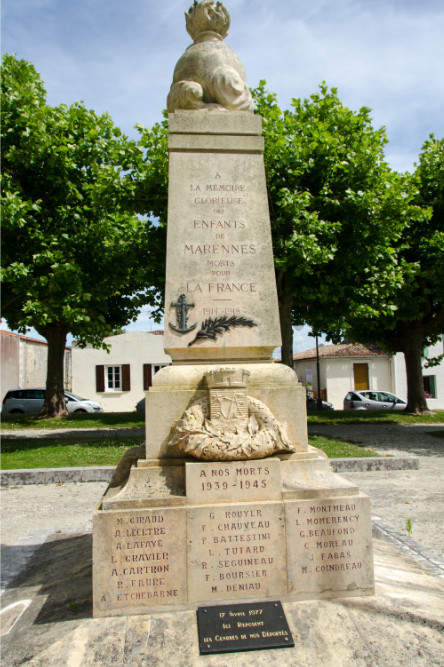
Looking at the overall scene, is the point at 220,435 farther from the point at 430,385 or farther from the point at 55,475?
the point at 430,385

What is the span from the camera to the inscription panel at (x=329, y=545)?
3473 millimetres

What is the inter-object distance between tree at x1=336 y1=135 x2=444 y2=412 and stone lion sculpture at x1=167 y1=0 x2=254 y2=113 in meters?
9.22

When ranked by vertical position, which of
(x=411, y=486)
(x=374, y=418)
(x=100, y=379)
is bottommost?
(x=411, y=486)

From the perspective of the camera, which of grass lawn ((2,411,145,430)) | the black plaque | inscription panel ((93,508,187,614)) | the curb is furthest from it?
grass lawn ((2,411,145,430))

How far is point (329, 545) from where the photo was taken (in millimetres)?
3520

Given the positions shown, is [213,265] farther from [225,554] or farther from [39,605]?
[39,605]

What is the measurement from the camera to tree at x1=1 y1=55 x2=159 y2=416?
11305 mm

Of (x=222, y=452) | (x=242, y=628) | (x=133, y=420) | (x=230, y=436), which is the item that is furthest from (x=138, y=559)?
(x=133, y=420)

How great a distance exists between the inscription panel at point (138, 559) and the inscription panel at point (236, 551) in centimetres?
9

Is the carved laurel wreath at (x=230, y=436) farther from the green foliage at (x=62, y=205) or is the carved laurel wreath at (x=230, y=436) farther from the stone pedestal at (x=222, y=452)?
the green foliage at (x=62, y=205)

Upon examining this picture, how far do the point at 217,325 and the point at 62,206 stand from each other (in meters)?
9.21

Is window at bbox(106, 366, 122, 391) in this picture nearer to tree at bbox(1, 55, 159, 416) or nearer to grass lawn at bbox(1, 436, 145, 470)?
grass lawn at bbox(1, 436, 145, 470)

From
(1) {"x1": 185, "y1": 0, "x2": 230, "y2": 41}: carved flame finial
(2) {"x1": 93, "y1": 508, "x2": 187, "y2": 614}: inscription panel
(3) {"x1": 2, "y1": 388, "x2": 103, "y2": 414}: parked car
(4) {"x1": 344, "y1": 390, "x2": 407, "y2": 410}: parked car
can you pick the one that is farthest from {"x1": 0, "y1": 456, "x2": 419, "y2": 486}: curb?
(4) {"x1": 344, "y1": 390, "x2": 407, "y2": 410}: parked car

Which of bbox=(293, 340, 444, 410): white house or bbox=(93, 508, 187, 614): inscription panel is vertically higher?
bbox=(293, 340, 444, 410): white house
